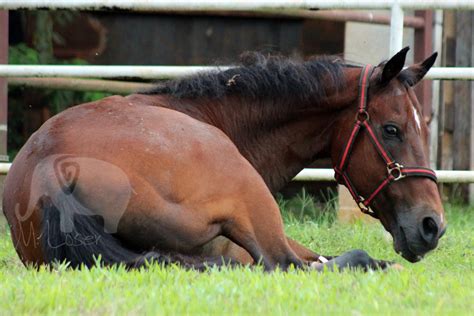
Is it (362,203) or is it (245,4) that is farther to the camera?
(245,4)

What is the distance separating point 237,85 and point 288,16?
3.66 meters

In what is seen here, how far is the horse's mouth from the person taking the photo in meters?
4.70

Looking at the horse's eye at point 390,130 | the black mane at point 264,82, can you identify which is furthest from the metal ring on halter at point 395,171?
the black mane at point 264,82

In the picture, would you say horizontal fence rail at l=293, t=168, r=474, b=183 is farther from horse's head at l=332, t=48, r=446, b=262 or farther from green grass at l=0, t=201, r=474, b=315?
green grass at l=0, t=201, r=474, b=315

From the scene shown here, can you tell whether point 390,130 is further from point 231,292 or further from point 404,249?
point 231,292

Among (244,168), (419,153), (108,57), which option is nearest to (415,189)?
(419,153)

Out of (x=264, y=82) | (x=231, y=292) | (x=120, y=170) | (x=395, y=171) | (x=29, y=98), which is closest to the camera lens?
(x=231, y=292)

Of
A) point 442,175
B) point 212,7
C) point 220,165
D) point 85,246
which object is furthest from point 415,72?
point 85,246

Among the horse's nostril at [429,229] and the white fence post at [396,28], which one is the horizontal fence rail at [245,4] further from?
the horse's nostril at [429,229]

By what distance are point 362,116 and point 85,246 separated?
5.49ft

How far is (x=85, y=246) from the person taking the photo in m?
3.92

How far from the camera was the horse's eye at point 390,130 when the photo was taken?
4.81m

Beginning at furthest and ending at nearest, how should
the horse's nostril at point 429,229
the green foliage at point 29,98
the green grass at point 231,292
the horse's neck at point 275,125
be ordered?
the green foliage at point 29,98 → the horse's neck at point 275,125 → the horse's nostril at point 429,229 → the green grass at point 231,292

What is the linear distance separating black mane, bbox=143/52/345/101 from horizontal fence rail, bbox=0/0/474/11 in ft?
4.02
